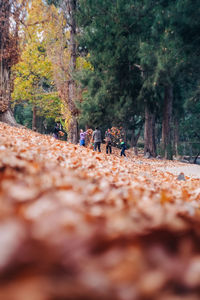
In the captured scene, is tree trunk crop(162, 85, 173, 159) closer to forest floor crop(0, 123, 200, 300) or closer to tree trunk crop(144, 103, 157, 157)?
tree trunk crop(144, 103, 157, 157)

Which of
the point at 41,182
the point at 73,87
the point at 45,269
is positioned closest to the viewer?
the point at 45,269

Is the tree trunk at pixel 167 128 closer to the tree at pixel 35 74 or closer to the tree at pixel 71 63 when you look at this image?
the tree at pixel 71 63

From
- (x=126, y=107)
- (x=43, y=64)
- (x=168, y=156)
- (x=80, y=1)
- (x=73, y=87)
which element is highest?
(x=80, y=1)

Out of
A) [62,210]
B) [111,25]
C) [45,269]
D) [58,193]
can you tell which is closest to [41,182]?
[58,193]

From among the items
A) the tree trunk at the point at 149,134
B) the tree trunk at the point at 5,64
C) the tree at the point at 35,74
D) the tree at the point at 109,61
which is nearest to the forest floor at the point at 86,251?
the tree trunk at the point at 5,64

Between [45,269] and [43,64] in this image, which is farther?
[43,64]

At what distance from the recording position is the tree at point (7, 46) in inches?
439

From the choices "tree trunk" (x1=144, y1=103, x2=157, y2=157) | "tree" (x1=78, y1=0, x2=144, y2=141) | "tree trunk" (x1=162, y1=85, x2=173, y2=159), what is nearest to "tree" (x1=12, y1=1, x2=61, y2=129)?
"tree" (x1=78, y1=0, x2=144, y2=141)

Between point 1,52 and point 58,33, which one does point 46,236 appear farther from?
point 58,33

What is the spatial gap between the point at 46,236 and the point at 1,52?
1256 cm

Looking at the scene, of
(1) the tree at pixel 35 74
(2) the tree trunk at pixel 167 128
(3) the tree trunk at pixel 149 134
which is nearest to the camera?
(2) the tree trunk at pixel 167 128

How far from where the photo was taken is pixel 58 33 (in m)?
17.0

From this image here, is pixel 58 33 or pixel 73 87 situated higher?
pixel 58 33

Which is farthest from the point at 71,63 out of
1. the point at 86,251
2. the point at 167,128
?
the point at 86,251
